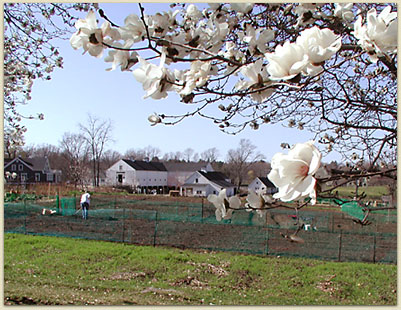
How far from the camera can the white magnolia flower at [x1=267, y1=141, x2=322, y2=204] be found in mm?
686

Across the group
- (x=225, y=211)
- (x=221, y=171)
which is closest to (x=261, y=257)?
(x=225, y=211)

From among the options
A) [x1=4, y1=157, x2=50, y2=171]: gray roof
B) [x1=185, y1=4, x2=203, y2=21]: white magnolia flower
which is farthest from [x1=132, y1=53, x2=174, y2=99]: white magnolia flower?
[x1=4, y1=157, x2=50, y2=171]: gray roof

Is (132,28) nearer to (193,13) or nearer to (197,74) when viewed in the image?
(197,74)

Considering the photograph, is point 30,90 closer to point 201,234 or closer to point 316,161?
point 316,161

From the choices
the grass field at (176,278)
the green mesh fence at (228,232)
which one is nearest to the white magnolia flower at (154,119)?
the grass field at (176,278)

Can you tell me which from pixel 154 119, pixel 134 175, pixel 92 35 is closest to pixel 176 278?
pixel 154 119

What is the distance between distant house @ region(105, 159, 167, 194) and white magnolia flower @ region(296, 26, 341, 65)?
33.1 metres

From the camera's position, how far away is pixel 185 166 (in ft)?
130

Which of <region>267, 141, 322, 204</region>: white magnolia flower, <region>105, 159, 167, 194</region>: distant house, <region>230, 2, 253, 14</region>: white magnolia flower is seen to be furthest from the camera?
<region>105, 159, 167, 194</region>: distant house

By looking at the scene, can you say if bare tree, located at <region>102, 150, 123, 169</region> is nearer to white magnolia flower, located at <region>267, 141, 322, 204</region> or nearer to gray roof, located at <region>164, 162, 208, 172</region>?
gray roof, located at <region>164, 162, 208, 172</region>

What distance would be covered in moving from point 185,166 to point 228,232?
97.2 feet

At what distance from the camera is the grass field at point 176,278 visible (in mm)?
5027

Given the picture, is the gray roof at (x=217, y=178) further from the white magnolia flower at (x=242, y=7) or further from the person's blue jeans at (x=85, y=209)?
the white magnolia flower at (x=242, y=7)

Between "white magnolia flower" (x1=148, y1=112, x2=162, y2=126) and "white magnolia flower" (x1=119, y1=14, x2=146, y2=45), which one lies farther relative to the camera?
"white magnolia flower" (x1=148, y1=112, x2=162, y2=126)
